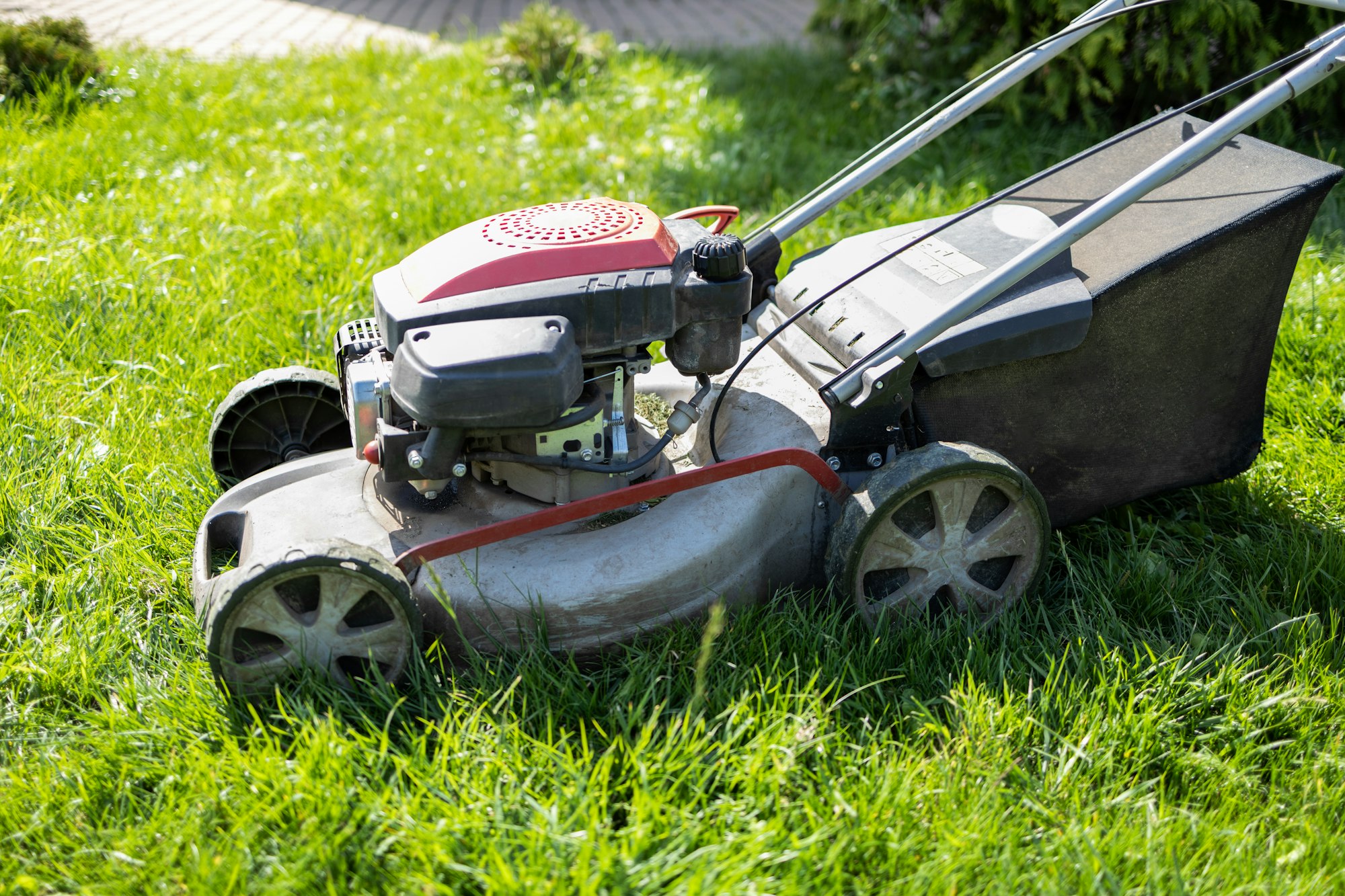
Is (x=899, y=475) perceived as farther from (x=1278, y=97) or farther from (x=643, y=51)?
(x=643, y=51)

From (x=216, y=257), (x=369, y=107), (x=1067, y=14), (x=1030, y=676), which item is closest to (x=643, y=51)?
(x=369, y=107)

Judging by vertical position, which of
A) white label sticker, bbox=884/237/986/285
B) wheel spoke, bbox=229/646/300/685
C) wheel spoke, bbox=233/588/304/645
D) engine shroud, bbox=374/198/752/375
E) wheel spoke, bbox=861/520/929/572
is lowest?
wheel spoke, bbox=229/646/300/685

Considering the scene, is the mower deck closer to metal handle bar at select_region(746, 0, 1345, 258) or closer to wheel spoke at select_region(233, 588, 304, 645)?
wheel spoke at select_region(233, 588, 304, 645)

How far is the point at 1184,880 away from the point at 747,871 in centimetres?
67

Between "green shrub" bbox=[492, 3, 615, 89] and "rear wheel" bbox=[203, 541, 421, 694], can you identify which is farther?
"green shrub" bbox=[492, 3, 615, 89]

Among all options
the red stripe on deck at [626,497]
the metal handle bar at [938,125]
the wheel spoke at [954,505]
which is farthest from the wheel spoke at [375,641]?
the metal handle bar at [938,125]

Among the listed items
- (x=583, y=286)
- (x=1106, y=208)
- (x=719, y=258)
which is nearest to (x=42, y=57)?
(x=583, y=286)

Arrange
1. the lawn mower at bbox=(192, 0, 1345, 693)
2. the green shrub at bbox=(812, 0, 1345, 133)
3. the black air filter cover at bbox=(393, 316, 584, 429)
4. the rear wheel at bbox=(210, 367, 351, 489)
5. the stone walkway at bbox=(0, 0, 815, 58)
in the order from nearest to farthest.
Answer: the black air filter cover at bbox=(393, 316, 584, 429), the lawn mower at bbox=(192, 0, 1345, 693), the rear wheel at bbox=(210, 367, 351, 489), the green shrub at bbox=(812, 0, 1345, 133), the stone walkway at bbox=(0, 0, 815, 58)

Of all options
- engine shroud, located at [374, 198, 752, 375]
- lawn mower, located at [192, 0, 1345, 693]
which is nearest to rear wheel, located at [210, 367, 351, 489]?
lawn mower, located at [192, 0, 1345, 693]

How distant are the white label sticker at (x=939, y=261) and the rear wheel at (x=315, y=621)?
131 cm

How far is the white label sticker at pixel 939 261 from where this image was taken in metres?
2.46

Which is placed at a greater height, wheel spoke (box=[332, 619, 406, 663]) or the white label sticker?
the white label sticker

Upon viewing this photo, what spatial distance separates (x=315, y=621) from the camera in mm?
2029

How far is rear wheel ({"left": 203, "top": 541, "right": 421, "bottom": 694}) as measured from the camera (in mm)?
1944
